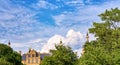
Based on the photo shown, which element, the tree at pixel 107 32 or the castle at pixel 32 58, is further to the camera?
the castle at pixel 32 58

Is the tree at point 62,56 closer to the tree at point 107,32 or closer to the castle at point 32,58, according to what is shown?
the tree at point 107,32

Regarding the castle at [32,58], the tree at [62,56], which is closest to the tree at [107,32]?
the tree at [62,56]

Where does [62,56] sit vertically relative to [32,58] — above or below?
below

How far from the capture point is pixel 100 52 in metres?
56.0

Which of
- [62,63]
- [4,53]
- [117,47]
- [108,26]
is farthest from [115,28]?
[4,53]

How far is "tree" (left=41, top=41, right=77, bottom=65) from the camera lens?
68.4 metres

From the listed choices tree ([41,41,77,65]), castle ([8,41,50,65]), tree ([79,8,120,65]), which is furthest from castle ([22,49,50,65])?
tree ([41,41,77,65])

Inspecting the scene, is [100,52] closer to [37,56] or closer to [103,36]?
[103,36]

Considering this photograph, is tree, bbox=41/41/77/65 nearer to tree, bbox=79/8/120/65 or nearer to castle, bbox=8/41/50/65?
tree, bbox=79/8/120/65

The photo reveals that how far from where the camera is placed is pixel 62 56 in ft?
224

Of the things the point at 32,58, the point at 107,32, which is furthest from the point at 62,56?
the point at 32,58

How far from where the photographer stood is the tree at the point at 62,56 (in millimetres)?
68375

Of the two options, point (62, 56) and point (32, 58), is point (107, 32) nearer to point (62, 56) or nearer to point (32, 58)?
point (62, 56)

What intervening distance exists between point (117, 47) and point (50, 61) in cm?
1477
